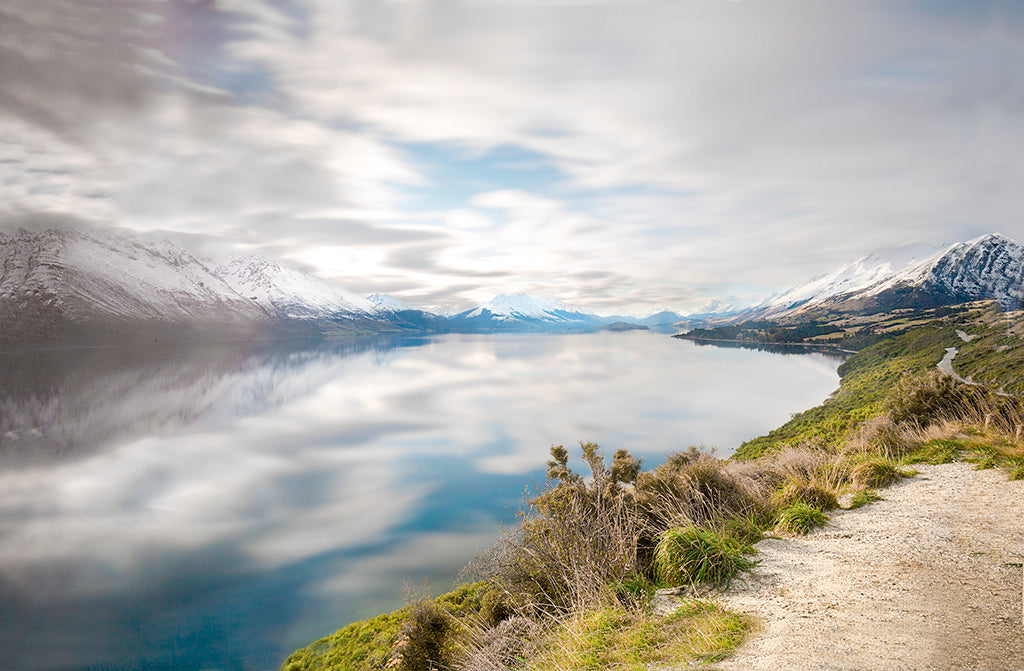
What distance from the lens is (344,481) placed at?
33688mm

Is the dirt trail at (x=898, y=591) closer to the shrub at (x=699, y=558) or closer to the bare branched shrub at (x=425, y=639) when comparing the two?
the shrub at (x=699, y=558)

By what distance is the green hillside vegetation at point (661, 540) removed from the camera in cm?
398

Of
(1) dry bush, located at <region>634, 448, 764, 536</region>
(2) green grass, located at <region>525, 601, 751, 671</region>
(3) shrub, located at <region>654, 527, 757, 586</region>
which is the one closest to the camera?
(2) green grass, located at <region>525, 601, 751, 671</region>

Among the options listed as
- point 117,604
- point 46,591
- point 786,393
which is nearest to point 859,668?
point 117,604

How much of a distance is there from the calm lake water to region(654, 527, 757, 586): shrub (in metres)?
11.5

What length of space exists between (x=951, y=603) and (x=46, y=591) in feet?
105

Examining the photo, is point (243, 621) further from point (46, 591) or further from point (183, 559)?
point (46, 591)

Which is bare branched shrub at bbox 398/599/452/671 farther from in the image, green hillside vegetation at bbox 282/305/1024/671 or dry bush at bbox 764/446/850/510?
dry bush at bbox 764/446/850/510

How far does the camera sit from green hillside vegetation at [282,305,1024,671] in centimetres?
398

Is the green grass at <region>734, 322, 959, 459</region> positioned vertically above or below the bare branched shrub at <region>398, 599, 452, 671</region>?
below

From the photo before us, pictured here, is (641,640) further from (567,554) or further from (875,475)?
(875,475)

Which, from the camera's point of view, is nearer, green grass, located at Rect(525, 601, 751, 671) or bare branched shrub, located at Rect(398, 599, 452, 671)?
green grass, located at Rect(525, 601, 751, 671)

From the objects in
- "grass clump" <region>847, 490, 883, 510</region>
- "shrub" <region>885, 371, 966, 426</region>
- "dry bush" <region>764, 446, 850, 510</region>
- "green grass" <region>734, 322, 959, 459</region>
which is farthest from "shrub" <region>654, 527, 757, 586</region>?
"shrub" <region>885, 371, 966, 426</region>

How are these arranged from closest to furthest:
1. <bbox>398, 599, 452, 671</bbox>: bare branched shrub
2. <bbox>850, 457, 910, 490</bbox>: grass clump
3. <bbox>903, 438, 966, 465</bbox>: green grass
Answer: <bbox>850, 457, 910, 490</bbox>: grass clump < <bbox>398, 599, 452, 671</bbox>: bare branched shrub < <bbox>903, 438, 966, 465</bbox>: green grass
